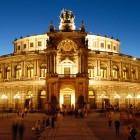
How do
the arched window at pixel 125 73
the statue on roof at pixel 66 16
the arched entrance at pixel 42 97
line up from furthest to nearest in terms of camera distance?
the arched window at pixel 125 73 < the statue on roof at pixel 66 16 < the arched entrance at pixel 42 97

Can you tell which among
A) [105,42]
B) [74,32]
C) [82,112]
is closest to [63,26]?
[74,32]

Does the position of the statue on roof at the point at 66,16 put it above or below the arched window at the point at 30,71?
above

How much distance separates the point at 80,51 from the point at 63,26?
1064 cm

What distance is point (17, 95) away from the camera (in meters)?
72.6

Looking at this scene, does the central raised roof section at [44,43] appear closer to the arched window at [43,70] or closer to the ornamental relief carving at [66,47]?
the arched window at [43,70]

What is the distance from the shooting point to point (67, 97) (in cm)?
6462

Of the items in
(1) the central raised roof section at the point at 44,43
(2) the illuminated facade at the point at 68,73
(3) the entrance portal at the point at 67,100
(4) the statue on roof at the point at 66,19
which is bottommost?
(3) the entrance portal at the point at 67,100

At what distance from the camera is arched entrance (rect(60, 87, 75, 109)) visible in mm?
64000

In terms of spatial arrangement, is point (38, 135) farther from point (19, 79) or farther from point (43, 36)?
point (43, 36)

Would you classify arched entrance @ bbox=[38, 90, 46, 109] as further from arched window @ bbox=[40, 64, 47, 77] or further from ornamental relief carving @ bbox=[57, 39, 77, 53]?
ornamental relief carving @ bbox=[57, 39, 77, 53]

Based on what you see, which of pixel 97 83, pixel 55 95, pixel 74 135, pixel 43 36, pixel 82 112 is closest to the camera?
pixel 74 135

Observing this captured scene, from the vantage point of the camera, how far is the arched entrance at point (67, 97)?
64.0m

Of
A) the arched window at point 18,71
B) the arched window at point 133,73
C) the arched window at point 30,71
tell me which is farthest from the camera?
the arched window at point 133,73

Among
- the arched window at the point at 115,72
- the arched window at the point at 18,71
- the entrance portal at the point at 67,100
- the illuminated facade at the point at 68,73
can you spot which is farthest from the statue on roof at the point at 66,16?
the entrance portal at the point at 67,100
